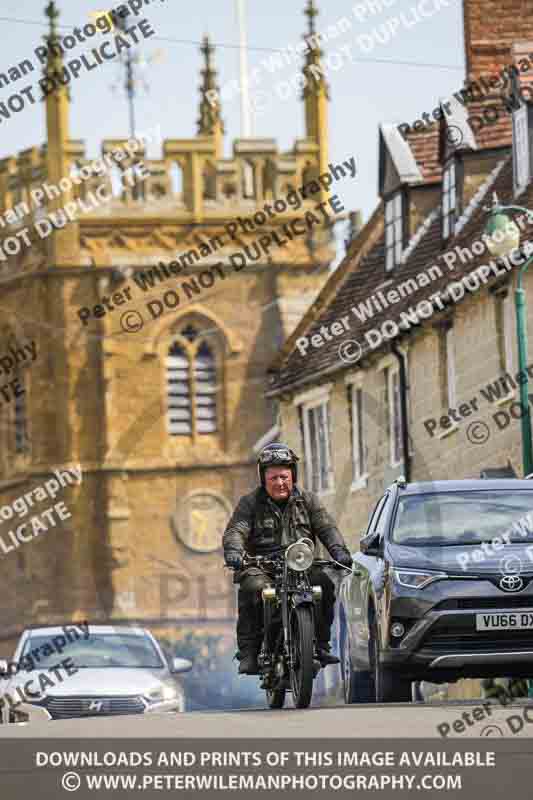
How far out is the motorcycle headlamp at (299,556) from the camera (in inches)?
682

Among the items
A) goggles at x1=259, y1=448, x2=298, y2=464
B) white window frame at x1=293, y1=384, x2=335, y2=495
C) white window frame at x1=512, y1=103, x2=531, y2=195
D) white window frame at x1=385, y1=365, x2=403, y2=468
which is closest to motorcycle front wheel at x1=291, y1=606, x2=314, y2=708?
goggles at x1=259, y1=448, x2=298, y2=464

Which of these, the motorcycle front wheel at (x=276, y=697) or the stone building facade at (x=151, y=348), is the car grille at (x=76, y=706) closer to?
the motorcycle front wheel at (x=276, y=697)

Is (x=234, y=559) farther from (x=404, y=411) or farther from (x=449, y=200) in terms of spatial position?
(x=449, y=200)

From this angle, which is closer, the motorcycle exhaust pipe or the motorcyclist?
the motorcycle exhaust pipe

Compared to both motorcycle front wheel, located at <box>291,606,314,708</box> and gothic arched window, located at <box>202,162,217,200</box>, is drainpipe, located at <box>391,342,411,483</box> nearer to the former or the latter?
motorcycle front wheel, located at <box>291,606,314,708</box>

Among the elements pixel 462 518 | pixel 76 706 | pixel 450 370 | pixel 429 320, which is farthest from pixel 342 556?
pixel 429 320

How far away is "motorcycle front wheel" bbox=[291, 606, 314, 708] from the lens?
56.2ft

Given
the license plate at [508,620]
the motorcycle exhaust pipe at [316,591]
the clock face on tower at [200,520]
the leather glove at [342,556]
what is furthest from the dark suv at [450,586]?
the clock face on tower at [200,520]

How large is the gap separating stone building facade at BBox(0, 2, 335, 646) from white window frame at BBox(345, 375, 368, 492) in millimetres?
33225

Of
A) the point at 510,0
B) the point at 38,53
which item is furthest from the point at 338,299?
the point at 38,53

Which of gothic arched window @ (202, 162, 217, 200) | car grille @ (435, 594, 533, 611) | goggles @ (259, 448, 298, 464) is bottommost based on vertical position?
car grille @ (435, 594, 533, 611)

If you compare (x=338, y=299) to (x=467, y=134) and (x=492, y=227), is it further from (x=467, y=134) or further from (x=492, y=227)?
(x=492, y=227)

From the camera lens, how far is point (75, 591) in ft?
260

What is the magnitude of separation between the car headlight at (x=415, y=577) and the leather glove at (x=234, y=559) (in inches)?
47.8
